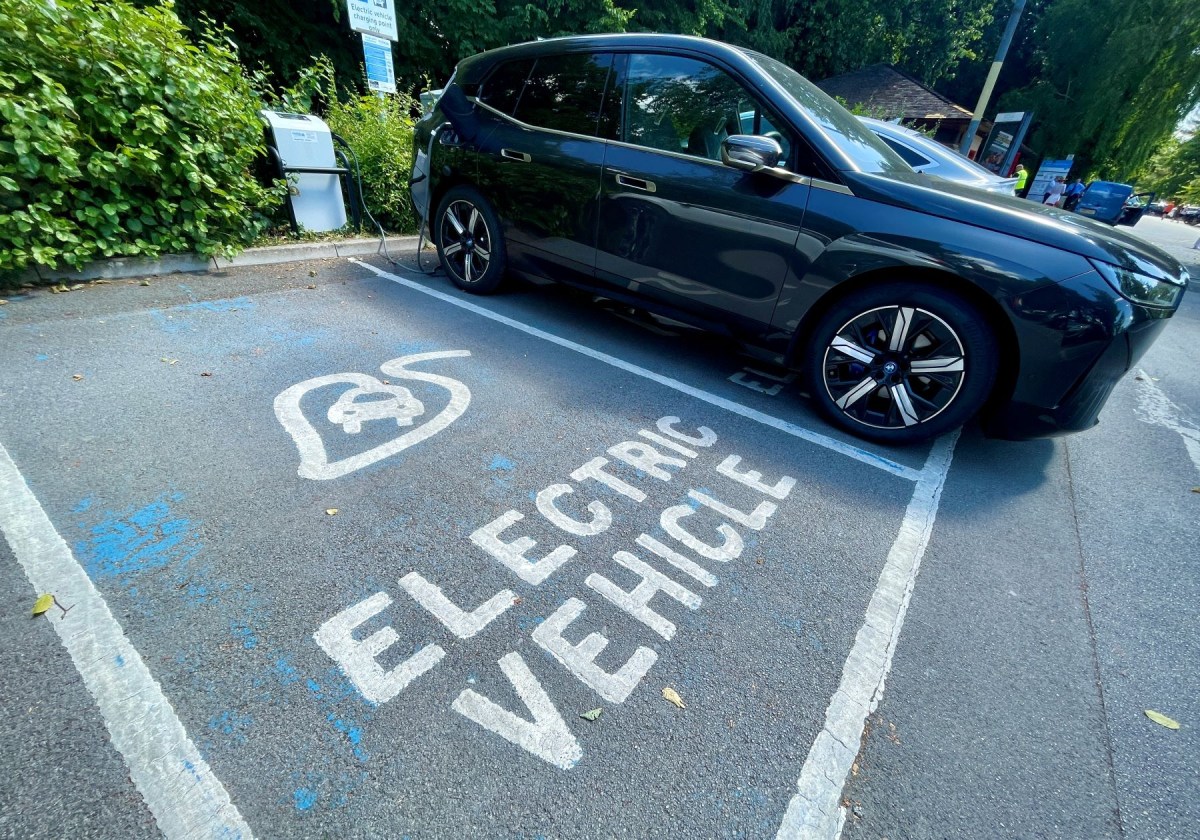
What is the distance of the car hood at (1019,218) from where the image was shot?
2.52 meters

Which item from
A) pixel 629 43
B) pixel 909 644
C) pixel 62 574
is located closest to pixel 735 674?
pixel 909 644

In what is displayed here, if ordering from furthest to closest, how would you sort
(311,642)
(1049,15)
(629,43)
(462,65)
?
(1049,15) < (462,65) < (629,43) < (311,642)

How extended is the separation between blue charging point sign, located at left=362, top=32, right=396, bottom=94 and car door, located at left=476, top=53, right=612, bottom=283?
12.1 feet

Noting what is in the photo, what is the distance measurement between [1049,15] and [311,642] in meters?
37.3

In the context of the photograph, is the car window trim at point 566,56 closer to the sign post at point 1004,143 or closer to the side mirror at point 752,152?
the side mirror at point 752,152

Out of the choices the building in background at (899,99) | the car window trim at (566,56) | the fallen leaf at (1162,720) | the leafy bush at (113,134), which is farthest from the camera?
the building in background at (899,99)

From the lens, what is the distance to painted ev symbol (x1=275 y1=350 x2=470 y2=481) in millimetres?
2404

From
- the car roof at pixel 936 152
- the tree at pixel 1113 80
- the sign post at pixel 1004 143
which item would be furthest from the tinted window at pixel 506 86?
the tree at pixel 1113 80

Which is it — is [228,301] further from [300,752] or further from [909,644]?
[909,644]

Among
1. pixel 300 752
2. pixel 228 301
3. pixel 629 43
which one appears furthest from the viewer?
pixel 228 301

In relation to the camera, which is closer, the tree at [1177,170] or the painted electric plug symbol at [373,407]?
the painted electric plug symbol at [373,407]

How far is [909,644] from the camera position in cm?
191

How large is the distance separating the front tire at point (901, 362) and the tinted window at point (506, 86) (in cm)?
295

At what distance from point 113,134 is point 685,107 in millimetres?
3933
